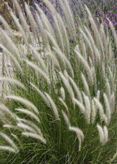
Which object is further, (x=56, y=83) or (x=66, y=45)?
(x=56, y=83)

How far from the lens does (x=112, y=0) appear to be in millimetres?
4645

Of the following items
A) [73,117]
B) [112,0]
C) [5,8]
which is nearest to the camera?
[73,117]

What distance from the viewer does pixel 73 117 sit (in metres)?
1.46

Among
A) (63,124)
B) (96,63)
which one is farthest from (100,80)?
(63,124)

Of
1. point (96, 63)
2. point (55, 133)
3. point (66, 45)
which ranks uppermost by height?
point (66, 45)

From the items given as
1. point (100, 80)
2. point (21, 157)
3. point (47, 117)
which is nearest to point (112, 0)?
point (100, 80)

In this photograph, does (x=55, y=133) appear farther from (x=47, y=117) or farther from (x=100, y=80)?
(x=100, y=80)

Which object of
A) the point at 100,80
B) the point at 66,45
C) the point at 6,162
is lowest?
the point at 6,162

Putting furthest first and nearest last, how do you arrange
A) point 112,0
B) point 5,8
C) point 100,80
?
point 5,8 → point 112,0 → point 100,80

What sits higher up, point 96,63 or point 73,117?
point 96,63

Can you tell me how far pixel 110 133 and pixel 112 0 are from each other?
3.92 metres

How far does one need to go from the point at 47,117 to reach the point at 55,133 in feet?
0.46

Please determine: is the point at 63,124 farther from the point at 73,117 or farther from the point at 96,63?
the point at 96,63

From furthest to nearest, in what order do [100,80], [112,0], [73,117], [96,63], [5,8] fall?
[5,8] < [112,0] < [100,80] < [96,63] < [73,117]
